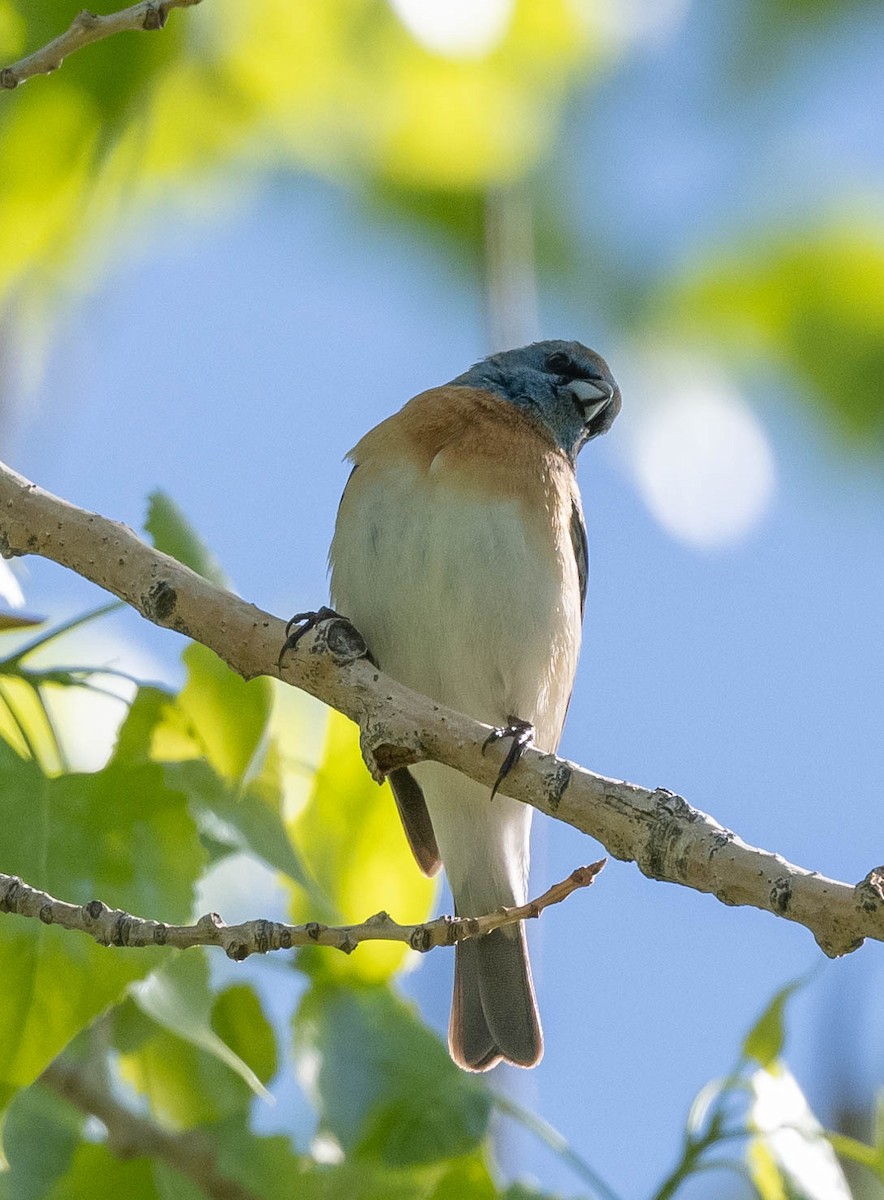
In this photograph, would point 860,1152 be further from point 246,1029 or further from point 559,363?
point 559,363

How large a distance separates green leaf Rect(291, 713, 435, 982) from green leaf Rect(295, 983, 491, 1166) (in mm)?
128

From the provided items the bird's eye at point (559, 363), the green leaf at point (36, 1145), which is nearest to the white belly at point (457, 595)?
the bird's eye at point (559, 363)

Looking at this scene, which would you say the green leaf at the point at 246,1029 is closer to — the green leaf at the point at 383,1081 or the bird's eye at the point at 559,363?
the green leaf at the point at 383,1081

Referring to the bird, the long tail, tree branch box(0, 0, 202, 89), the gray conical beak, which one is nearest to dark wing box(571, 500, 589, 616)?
the bird

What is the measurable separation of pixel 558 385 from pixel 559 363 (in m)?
0.17

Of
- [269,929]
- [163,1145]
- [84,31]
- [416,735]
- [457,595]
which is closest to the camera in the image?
[269,929]

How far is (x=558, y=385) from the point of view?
5.55 meters

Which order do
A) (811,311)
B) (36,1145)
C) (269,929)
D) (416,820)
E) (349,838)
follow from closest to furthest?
(269,929), (36,1145), (349,838), (416,820), (811,311)

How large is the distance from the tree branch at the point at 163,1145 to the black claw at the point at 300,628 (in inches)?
42.2

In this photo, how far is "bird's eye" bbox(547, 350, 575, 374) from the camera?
5657 millimetres

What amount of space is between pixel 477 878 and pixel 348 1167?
1848mm

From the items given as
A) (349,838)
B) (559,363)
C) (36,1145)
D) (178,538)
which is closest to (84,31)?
(178,538)

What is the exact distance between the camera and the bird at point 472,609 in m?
4.46

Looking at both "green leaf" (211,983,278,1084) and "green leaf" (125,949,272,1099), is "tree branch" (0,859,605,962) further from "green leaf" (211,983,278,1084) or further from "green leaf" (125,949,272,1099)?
"green leaf" (211,983,278,1084)
